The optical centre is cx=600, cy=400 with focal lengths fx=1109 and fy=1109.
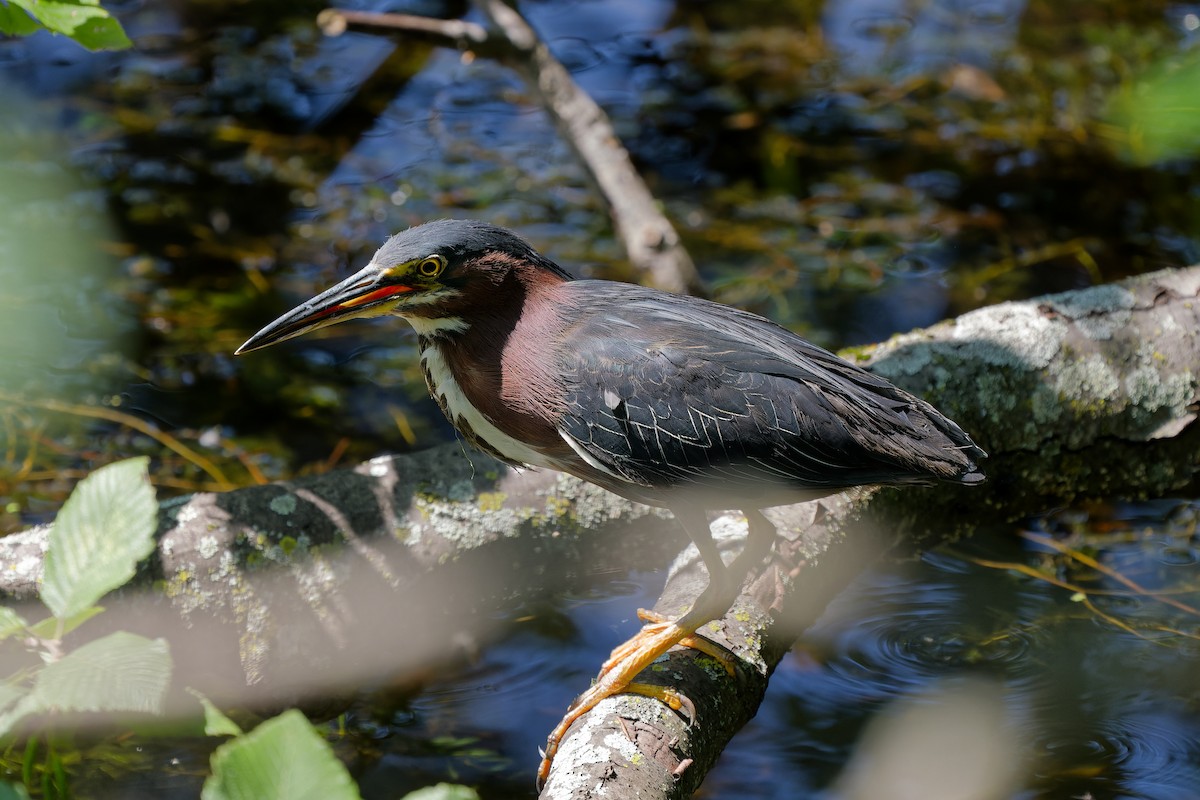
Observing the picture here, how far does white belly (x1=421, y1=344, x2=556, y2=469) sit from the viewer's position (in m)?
2.73

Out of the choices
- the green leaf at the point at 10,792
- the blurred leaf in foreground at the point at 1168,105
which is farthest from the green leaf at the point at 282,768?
the blurred leaf in foreground at the point at 1168,105

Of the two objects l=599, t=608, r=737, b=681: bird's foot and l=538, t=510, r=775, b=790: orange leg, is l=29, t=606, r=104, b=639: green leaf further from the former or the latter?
l=599, t=608, r=737, b=681: bird's foot

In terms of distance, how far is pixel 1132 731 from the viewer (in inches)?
131

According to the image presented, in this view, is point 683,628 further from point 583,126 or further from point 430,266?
point 583,126

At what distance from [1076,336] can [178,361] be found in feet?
11.9

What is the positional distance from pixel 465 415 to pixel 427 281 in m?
0.37

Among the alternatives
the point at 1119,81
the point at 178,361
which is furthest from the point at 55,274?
the point at 1119,81

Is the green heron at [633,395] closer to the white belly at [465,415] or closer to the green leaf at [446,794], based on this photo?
the white belly at [465,415]

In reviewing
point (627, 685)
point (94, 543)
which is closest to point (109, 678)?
point (94, 543)

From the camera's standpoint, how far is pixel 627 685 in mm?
2572

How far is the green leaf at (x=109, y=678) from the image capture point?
146 centimetres

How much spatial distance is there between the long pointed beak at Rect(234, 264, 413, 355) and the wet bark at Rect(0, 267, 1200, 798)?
686 mm

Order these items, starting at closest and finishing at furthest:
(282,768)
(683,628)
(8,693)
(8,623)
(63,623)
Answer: (282,768)
(8,693)
(63,623)
(8,623)
(683,628)

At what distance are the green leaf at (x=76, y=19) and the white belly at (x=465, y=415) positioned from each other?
39.1 inches
